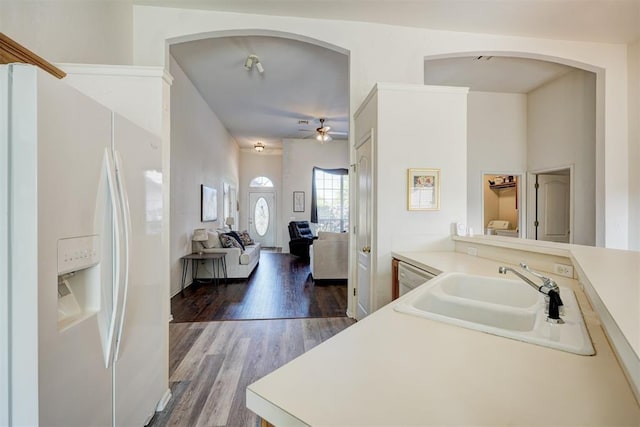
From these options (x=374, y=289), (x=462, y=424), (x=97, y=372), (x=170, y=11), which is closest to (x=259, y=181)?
(x=170, y=11)

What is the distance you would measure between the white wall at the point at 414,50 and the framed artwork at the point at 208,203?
9.61 ft

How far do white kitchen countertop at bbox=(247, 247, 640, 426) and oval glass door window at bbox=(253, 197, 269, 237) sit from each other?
926cm

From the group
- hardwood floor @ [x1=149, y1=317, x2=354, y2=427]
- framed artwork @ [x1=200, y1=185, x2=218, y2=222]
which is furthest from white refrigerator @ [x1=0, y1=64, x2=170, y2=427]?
framed artwork @ [x1=200, y1=185, x2=218, y2=222]

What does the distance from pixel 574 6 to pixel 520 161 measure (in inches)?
119

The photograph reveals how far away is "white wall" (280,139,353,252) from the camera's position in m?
8.59

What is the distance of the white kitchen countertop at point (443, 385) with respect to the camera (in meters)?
0.57

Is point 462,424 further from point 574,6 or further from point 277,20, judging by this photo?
point 574,6

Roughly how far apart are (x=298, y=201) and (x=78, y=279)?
25.0 feet

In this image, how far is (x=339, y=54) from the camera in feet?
12.9

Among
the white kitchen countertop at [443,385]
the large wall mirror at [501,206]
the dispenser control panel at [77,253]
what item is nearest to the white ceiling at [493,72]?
the large wall mirror at [501,206]

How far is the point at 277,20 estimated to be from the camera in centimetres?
317

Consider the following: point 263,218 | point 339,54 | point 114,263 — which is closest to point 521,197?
point 339,54

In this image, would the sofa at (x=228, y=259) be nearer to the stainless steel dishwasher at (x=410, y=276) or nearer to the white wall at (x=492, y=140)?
the stainless steel dishwasher at (x=410, y=276)

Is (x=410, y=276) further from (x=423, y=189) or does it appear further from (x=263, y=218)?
(x=263, y=218)
